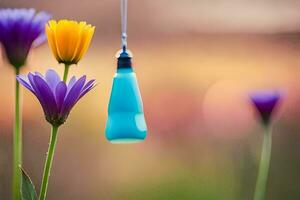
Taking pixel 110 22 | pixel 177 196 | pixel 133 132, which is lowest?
pixel 177 196

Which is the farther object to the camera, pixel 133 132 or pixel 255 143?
pixel 255 143

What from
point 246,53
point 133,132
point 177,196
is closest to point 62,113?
point 133,132

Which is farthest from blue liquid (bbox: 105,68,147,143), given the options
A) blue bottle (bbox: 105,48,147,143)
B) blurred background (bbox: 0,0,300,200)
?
blurred background (bbox: 0,0,300,200)

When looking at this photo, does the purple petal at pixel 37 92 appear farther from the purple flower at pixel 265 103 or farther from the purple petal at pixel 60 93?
the purple flower at pixel 265 103

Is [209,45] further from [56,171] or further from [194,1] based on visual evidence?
[56,171]

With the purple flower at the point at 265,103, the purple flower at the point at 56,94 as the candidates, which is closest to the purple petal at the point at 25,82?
the purple flower at the point at 56,94

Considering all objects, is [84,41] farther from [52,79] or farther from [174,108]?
[174,108]

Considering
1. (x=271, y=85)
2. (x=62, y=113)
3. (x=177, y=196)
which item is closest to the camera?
(x=62, y=113)
